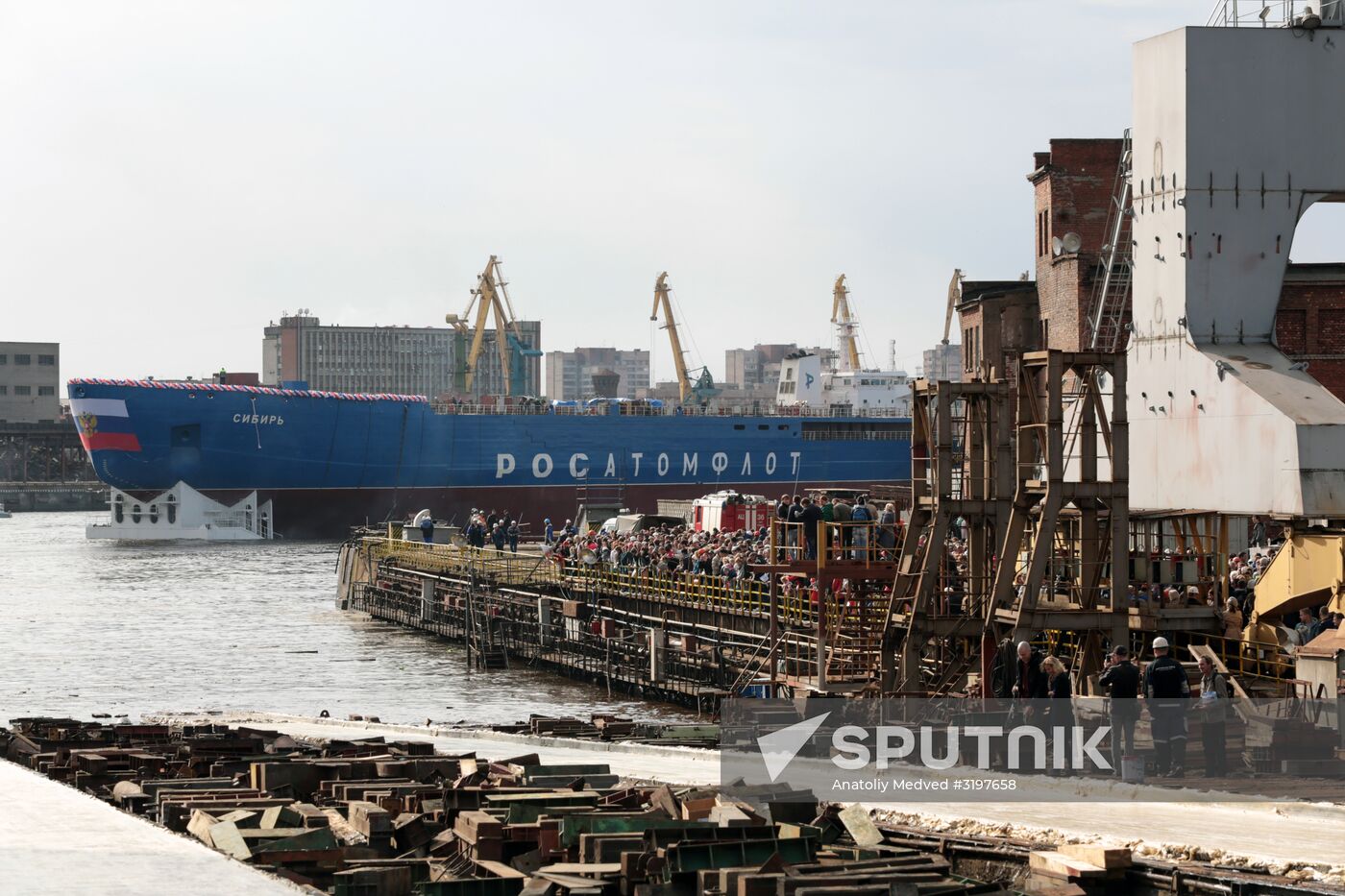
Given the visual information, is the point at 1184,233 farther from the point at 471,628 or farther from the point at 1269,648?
the point at 471,628

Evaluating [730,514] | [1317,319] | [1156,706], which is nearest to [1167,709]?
[1156,706]

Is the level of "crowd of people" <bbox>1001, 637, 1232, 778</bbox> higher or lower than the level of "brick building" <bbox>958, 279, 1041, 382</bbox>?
lower

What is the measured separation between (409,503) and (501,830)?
221 feet

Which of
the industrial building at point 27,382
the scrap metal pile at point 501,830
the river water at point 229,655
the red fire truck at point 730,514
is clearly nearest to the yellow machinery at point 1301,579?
the scrap metal pile at point 501,830

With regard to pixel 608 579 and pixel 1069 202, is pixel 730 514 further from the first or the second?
pixel 1069 202

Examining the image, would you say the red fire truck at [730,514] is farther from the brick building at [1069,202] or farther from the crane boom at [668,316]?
the crane boom at [668,316]

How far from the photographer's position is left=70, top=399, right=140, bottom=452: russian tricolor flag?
234 feet

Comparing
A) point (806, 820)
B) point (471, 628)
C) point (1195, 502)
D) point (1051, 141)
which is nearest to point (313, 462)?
point (471, 628)

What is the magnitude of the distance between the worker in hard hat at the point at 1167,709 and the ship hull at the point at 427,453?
63.3m

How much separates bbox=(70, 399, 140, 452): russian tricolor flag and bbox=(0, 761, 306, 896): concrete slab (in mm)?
61491

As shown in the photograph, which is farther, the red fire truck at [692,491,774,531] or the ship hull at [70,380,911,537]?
the ship hull at [70,380,911,537]

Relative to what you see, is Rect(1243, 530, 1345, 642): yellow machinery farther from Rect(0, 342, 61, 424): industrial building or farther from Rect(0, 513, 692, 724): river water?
Rect(0, 342, 61, 424): industrial building

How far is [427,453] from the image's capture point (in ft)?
256

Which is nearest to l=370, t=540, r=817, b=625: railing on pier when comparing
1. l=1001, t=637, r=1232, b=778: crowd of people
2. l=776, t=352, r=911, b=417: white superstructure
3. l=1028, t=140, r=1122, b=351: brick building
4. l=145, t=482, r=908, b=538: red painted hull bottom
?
l=1001, t=637, r=1232, b=778: crowd of people
